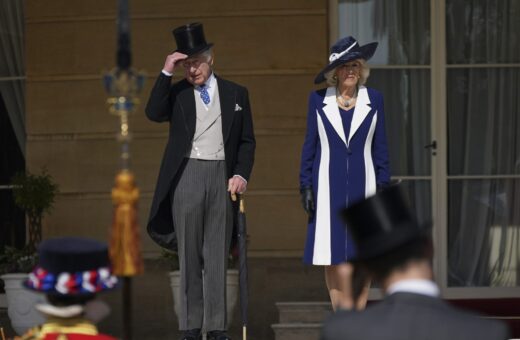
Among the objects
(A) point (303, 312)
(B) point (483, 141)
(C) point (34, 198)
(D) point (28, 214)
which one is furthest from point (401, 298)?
(B) point (483, 141)

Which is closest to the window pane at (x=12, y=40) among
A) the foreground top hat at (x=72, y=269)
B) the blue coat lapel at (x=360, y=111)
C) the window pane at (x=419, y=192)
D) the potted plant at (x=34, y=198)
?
the potted plant at (x=34, y=198)

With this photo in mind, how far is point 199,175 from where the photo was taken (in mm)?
6902

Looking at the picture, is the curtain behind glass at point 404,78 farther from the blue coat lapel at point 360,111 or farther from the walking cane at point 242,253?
the walking cane at point 242,253

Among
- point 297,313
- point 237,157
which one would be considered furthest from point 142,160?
point 237,157

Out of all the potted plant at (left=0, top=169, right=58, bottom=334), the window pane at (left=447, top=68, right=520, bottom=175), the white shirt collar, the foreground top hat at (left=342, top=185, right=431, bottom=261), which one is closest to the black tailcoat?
the potted plant at (left=0, top=169, right=58, bottom=334)

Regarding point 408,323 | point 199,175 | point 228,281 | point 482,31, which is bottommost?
point 228,281

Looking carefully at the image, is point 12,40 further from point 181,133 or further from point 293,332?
point 181,133

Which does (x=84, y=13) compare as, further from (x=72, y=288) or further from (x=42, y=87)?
(x=72, y=288)

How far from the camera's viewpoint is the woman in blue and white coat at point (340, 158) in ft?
22.9

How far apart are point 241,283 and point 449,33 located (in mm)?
3388

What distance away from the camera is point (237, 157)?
7016 mm

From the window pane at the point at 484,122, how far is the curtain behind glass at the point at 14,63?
3.03 metres

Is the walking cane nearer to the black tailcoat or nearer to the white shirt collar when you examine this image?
the black tailcoat

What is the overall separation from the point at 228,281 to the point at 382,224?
15.3 feet
